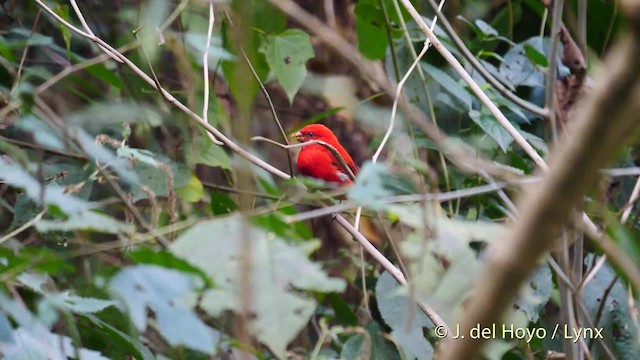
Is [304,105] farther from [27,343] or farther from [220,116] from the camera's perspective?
[27,343]

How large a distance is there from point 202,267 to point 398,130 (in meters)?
2.13

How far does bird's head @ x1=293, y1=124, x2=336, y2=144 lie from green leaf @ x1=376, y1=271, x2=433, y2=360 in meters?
1.33

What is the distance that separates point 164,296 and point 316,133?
2410 mm

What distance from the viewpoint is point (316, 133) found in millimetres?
3471

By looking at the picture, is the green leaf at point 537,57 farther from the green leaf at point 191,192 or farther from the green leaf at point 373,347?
the green leaf at point 191,192

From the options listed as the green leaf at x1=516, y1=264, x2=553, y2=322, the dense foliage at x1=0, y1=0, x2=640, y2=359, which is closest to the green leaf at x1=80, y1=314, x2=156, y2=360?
the dense foliage at x1=0, y1=0, x2=640, y2=359

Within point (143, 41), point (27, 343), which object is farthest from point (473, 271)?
point (143, 41)

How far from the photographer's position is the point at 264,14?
307cm

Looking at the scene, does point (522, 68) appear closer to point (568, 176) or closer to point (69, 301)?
point (69, 301)

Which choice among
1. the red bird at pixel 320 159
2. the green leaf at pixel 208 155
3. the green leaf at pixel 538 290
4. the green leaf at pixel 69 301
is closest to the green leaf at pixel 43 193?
the green leaf at pixel 69 301

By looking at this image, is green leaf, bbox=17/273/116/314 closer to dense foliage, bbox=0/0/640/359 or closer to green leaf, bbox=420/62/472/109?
dense foliage, bbox=0/0/640/359

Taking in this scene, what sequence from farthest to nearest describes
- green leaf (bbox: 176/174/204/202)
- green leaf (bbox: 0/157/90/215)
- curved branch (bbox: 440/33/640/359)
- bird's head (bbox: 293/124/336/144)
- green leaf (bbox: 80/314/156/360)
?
1. bird's head (bbox: 293/124/336/144)
2. green leaf (bbox: 176/174/204/202)
3. green leaf (bbox: 80/314/156/360)
4. green leaf (bbox: 0/157/90/215)
5. curved branch (bbox: 440/33/640/359)

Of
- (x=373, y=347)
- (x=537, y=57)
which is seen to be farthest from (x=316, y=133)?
(x=373, y=347)

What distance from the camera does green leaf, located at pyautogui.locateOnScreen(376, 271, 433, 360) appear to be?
6.55 feet
